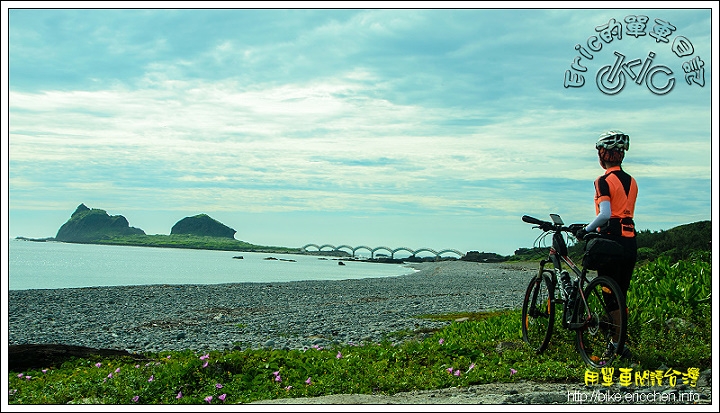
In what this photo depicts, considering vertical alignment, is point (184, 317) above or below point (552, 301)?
below

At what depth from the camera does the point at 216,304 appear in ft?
95.1

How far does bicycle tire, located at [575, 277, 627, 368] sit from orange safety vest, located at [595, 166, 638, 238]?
0.71 metres

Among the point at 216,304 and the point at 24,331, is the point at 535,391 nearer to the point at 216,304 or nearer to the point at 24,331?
the point at 24,331

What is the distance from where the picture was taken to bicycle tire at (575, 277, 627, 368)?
25.9 feet

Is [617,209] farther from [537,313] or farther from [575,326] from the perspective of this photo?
[537,313]

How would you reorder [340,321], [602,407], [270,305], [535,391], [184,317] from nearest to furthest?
1. [602,407]
2. [535,391]
3. [340,321]
4. [184,317]
5. [270,305]

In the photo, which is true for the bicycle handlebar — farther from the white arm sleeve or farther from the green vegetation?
the green vegetation

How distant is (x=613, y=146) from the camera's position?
8281mm

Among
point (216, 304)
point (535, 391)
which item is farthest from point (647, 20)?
point (216, 304)

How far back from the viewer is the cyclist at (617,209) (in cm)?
806

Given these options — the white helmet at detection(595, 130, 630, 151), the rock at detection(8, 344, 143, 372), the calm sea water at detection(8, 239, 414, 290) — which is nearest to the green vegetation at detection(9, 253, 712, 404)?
the rock at detection(8, 344, 143, 372)

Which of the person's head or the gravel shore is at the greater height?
the person's head

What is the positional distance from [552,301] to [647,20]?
4.49 m

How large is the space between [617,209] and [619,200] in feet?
0.40
